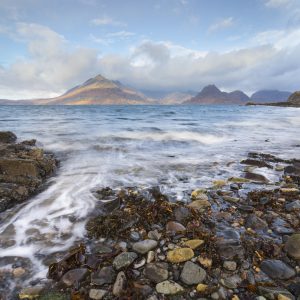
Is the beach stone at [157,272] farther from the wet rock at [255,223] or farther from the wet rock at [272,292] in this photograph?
the wet rock at [255,223]

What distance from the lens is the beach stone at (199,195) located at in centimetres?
593

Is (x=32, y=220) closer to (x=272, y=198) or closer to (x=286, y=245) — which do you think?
(x=286, y=245)

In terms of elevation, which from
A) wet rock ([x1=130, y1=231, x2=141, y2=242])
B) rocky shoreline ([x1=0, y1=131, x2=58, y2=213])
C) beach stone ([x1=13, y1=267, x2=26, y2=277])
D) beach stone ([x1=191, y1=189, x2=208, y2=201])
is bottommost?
beach stone ([x1=13, y1=267, x2=26, y2=277])

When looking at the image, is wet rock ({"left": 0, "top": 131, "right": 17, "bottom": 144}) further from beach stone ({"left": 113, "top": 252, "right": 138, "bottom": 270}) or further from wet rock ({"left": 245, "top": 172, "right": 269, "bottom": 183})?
beach stone ({"left": 113, "top": 252, "right": 138, "bottom": 270})

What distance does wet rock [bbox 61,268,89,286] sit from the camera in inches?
128

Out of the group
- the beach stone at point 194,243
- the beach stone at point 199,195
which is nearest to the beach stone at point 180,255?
the beach stone at point 194,243

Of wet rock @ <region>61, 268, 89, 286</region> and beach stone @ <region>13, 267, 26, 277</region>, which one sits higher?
wet rock @ <region>61, 268, 89, 286</region>

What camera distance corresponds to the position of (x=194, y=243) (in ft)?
13.1

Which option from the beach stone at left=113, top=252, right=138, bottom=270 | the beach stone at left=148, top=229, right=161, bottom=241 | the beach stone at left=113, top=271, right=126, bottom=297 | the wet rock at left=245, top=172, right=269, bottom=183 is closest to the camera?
the beach stone at left=113, top=271, right=126, bottom=297

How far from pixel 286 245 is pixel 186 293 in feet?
6.24

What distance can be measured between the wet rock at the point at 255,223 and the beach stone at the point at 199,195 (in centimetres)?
121

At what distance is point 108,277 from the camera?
10.9ft

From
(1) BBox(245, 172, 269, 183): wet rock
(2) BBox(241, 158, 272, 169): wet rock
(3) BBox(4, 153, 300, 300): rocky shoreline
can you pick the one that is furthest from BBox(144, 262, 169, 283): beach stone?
(2) BBox(241, 158, 272, 169): wet rock

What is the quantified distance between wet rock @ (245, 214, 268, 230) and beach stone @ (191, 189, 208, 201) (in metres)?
1.21
